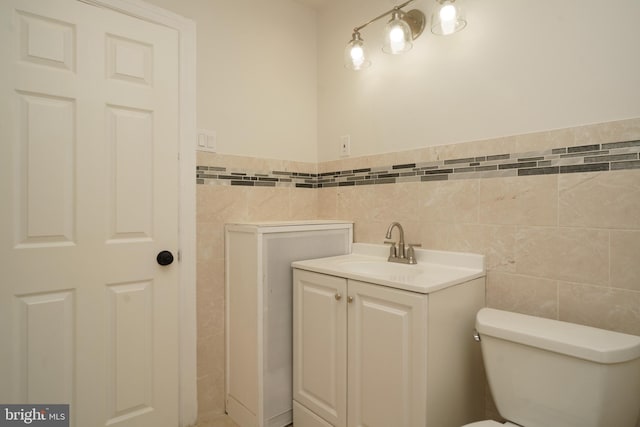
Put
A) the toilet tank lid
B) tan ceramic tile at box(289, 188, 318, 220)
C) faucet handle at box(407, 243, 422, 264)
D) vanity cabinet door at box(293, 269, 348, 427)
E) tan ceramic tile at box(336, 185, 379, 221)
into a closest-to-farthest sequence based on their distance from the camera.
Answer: the toilet tank lid → vanity cabinet door at box(293, 269, 348, 427) → faucet handle at box(407, 243, 422, 264) → tan ceramic tile at box(336, 185, 379, 221) → tan ceramic tile at box(289, 188, 318, 220)

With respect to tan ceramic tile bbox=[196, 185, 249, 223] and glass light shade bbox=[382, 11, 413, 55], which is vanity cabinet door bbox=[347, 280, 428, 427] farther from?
glass light shade bbox=[382, 11, 413, 55]

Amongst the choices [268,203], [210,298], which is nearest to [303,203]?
[268,203]

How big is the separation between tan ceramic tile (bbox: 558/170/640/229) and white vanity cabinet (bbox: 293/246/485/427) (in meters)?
0.45

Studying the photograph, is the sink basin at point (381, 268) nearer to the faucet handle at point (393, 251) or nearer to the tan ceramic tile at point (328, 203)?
the faucet handle at point (393, 251)

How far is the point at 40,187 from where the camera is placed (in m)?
1.35

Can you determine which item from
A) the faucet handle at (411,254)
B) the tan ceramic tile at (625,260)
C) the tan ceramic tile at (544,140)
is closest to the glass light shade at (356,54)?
the tan ceramic tile at (544,140)

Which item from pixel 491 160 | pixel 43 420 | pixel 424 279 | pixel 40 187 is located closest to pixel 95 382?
pixel 43 420

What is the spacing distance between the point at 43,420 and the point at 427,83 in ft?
7.50

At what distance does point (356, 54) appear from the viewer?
189 centimetres

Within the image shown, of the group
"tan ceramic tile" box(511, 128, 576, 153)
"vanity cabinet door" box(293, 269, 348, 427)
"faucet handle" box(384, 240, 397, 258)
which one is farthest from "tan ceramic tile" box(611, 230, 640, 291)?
"vanity cabinet door" box(293, 269, 348, 427)

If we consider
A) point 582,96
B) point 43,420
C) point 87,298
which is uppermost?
point 582,96

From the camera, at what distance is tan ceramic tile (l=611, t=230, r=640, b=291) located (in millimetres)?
1147

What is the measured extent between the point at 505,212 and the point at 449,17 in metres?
0.90

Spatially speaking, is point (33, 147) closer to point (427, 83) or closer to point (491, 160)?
point (427, 83)
